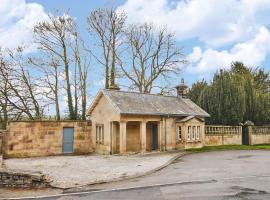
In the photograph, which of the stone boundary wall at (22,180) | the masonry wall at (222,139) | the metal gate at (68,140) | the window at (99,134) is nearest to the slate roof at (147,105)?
the window at (99,134)

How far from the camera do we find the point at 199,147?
27344 millimetres

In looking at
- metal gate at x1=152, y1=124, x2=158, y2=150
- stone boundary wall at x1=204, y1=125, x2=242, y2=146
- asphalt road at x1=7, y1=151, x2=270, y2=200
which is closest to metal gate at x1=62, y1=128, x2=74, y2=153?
metal gate at x1=152, y1=124, x2=158, y2=150

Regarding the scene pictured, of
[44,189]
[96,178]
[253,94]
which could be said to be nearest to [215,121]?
[253,94]

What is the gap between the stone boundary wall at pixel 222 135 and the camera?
2898 centimetres

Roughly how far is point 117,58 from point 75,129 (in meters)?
14.4

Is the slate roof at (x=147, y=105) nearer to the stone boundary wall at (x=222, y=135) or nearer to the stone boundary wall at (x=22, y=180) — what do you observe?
the stone boundary wall at (x=222, y=135)

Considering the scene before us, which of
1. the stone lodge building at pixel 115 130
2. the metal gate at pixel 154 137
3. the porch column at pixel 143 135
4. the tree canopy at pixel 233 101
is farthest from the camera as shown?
the tree canopy at pixel 233 101

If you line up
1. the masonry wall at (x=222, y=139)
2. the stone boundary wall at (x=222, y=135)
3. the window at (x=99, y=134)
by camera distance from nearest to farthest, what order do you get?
the window at (x=99, y=134) < the masonry wall at (x=222, y=139) < the stone boundary wall at (x=222, y=135)

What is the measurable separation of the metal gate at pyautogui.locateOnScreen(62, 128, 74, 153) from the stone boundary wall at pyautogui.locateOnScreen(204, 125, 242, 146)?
496 inches

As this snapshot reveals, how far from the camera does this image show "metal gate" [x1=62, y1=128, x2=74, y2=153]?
2466 centimetres

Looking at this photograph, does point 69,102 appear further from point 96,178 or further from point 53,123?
point 96,178

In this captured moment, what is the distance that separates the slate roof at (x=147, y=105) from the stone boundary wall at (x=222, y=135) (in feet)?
6.51

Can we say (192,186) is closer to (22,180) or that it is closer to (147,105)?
(22,180)

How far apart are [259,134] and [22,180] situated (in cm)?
2710
